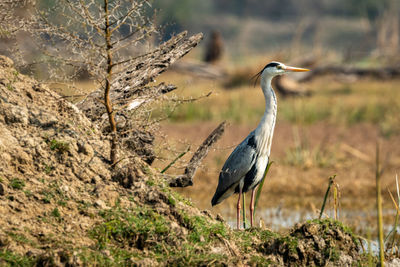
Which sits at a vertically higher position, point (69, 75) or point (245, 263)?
point (69, 75)

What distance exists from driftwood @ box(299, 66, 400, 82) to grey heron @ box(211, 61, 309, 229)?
14.0 meters

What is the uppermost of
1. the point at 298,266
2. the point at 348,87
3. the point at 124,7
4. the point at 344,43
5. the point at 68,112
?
the point at 124,7

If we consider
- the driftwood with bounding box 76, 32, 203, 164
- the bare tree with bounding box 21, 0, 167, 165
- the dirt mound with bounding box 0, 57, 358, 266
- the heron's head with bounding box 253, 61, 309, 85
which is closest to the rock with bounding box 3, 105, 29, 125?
the dirt mound with bounding box 0, 57, 358, 266

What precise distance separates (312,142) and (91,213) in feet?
30.1

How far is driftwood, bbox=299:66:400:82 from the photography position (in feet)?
65.5

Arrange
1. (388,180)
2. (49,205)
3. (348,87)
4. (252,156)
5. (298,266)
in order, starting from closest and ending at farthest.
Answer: (49,205) < (298,266) < (252,156) < (388,180) < (348,87)

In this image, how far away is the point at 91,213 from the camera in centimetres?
460

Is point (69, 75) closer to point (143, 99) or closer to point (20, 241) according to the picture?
point (143, 99)

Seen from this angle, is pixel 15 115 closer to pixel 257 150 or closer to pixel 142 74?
pixel 142 74

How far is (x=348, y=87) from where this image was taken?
1870 cm

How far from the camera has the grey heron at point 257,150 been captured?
241 inches

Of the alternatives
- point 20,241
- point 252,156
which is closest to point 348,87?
point 252,156

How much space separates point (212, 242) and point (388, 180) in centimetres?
646

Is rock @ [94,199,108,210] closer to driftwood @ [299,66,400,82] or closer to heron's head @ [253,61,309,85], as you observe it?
heron's head @ [253,61,309,85]
